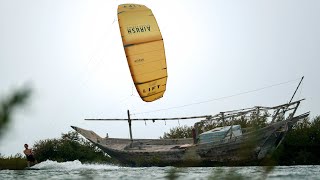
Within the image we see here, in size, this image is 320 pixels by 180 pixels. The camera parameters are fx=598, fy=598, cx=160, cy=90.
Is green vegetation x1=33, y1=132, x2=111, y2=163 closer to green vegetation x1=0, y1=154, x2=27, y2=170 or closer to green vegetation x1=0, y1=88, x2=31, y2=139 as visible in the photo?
green vegetation x1=0, y1=154, x2=27, y2=170

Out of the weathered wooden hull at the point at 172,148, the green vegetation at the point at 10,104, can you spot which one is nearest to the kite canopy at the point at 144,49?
the weathered wooden hull at the point at 172,148

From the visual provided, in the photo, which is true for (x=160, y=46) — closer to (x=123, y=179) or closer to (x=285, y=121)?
(x=285, y=121)

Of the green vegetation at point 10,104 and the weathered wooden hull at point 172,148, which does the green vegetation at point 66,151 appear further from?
the green vegetation at point 10,104

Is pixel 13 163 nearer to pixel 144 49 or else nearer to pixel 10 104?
pixel 144 49

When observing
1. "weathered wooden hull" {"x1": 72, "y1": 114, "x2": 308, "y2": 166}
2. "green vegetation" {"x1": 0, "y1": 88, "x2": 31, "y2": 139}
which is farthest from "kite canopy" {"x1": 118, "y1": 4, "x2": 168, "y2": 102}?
"green vegetation" {"x1": 0, "y1": 88, "x2": 31, "y2": 139}

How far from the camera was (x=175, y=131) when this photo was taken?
5225 centimetres

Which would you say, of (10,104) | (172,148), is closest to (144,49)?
(172,148)

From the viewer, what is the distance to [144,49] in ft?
143

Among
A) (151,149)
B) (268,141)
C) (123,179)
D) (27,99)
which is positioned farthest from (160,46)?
(27,99)

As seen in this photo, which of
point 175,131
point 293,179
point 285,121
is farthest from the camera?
point 175,131

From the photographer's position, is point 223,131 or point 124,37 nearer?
point 223,131

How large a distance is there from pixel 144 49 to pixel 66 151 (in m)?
10.9

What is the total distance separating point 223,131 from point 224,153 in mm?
1737

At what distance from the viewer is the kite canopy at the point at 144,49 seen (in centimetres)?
4325
